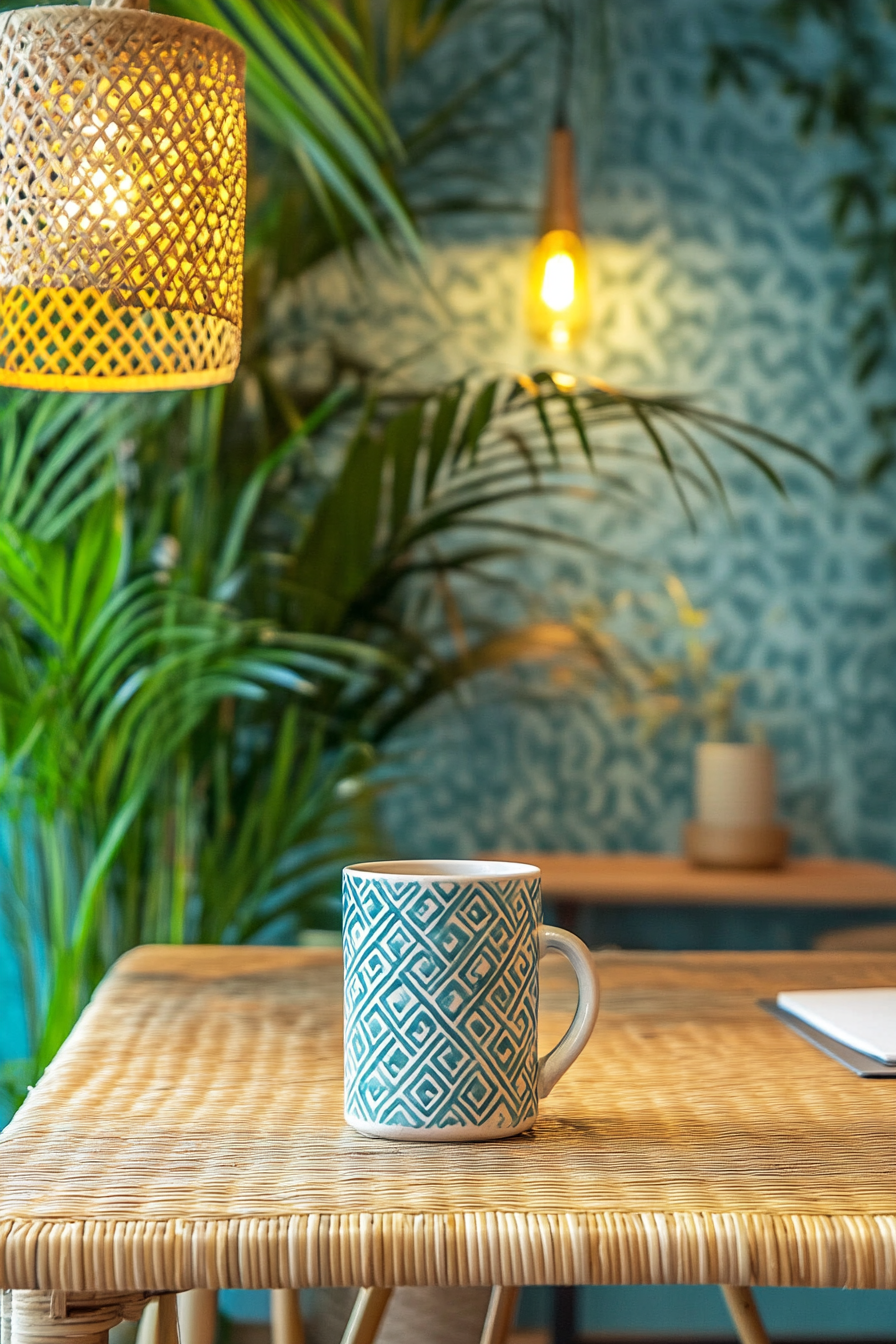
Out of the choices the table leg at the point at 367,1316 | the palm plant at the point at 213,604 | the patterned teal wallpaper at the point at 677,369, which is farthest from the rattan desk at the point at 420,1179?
the patterned teal wallpaper at the point at 677,369

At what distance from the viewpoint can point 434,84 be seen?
2277 mm

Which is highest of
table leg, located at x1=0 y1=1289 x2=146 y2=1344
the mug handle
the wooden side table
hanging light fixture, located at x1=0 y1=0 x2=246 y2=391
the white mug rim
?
hanging light fixture, located at x1=0 y1=0 x2=246 y2=391

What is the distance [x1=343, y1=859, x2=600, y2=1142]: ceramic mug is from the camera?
0.56 metres

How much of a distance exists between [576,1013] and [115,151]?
502 millimetres

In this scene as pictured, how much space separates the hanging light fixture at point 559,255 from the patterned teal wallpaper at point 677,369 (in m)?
0.13

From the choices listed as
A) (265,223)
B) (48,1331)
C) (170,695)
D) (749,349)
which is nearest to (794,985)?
(48,1331)

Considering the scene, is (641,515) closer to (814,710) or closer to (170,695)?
(814,710)

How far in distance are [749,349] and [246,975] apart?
172 cm

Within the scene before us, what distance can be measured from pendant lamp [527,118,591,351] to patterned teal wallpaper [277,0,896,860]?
141 mm

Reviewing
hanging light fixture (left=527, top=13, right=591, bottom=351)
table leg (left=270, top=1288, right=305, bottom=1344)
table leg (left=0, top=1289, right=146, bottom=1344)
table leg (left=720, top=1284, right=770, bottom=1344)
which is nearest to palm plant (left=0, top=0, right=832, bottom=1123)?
hanging light fixture (left=527, top=13, right=591, bottom=351)

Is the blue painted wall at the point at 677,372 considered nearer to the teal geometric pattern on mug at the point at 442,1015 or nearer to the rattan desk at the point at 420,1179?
the rattan desk at the point at 420,1179

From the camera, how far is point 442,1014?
559 mm

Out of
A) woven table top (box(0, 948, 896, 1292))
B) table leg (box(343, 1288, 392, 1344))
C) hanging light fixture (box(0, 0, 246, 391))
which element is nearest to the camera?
woven table top (box(0, 948, 896, 1292))

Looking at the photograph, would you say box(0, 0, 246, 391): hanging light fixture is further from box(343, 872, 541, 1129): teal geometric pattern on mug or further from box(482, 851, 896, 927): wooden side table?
box(482, 851, 896, 927): wooden side table
